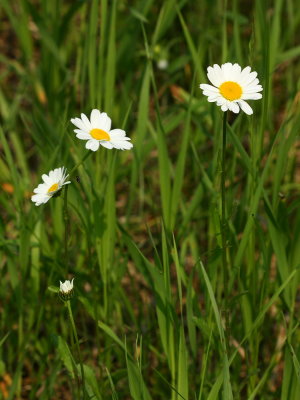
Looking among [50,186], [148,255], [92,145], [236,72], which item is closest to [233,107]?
[236,72]

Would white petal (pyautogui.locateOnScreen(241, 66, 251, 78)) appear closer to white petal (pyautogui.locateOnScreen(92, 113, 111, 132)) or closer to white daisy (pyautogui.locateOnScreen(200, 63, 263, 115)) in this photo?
white daisy (pyautogui.locateOnScreen(200, 63, 263, 115))

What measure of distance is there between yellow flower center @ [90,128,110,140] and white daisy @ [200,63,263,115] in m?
0.18

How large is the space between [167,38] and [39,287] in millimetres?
1261

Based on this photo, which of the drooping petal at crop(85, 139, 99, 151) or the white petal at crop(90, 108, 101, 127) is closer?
the drooping petal at crop(85, 139, 99, 151)

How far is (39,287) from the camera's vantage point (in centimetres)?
158

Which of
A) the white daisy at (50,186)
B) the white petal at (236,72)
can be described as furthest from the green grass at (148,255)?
the white daisy at (50,186)

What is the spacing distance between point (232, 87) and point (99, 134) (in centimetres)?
24

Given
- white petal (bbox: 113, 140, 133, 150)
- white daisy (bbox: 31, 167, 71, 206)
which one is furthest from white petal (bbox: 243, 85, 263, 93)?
white daisy (bbox: 31, 167, 71, 206)

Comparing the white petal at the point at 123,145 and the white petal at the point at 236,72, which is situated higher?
the white petal at the point at 236,72

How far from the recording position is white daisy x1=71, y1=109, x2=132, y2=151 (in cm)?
110

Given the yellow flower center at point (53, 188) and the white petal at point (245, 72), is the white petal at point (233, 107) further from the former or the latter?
the yellow flower center at point (53, 188)

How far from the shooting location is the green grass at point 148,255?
123 centimetres

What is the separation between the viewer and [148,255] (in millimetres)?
1856

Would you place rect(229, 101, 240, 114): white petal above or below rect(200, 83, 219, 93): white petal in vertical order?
below
